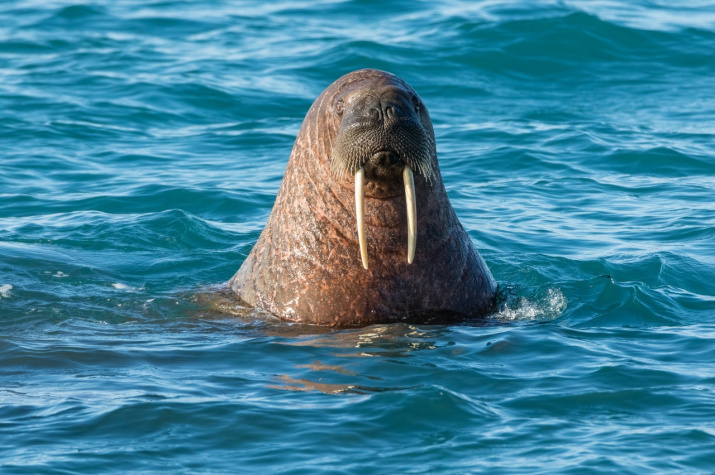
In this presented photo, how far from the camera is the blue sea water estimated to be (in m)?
5.95

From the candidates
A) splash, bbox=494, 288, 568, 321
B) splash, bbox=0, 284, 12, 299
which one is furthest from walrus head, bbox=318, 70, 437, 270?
splash, bbox=0, 284, 12, 299

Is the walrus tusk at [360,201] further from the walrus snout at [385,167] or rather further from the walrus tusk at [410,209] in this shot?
the walrus tusk at [410,209]

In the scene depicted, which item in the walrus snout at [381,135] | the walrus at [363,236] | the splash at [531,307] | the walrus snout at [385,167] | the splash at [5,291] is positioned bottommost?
the splash at [531,307]

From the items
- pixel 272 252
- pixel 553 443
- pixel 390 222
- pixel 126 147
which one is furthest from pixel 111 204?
pixel 553 443

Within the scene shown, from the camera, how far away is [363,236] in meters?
7.32

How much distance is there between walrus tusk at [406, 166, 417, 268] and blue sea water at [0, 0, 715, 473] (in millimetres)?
622

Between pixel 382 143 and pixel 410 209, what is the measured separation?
49cm

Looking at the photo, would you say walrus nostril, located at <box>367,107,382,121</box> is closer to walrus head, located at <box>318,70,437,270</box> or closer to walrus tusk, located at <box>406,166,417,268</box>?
walrus head, located at <box>318,70,437,270</box>

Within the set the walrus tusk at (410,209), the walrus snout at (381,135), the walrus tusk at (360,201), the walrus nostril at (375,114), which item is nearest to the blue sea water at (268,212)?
the walrus tusk at (410,209)

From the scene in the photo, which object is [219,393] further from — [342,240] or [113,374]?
[342,240]

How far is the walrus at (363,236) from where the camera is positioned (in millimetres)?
7352

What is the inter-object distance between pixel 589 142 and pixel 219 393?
10.1m

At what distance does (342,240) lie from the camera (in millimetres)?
7875

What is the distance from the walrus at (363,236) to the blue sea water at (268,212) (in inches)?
11.3
